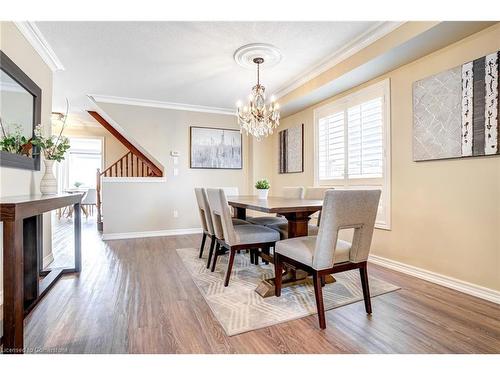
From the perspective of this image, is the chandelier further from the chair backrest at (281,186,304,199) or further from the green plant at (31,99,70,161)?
the green plant at (31,99,70,161)

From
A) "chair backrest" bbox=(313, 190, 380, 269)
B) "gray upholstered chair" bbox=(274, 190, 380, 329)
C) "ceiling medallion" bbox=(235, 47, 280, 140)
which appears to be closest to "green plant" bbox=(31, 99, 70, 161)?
"ceiling medallion" bbox=(235, 47, 280, 140)

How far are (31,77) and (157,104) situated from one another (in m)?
2.26

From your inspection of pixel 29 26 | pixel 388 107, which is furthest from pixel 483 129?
pixel 29 26

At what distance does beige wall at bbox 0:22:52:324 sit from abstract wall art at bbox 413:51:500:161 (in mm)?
3728

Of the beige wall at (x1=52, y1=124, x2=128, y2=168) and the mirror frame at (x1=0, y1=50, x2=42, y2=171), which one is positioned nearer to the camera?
the mirror frame at (x1=0, y1=50, x2=42, y2=171)

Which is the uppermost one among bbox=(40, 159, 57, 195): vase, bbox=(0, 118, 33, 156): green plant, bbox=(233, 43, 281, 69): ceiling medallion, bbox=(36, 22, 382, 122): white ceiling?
bbox=(36, 22, 382, 122): white ceiling

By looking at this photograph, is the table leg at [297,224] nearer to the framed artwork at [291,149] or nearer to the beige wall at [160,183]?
the framed artwork at [291,149]

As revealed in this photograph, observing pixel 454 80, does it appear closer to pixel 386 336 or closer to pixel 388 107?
pixel 388 107

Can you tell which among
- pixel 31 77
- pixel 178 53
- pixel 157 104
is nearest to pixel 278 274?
pixel 178 53

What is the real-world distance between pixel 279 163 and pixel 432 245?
124 inches

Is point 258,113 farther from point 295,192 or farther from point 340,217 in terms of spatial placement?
point 340,217

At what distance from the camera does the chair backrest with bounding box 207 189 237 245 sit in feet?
7.36

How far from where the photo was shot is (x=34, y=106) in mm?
2600

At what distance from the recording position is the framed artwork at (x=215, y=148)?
5027mm
